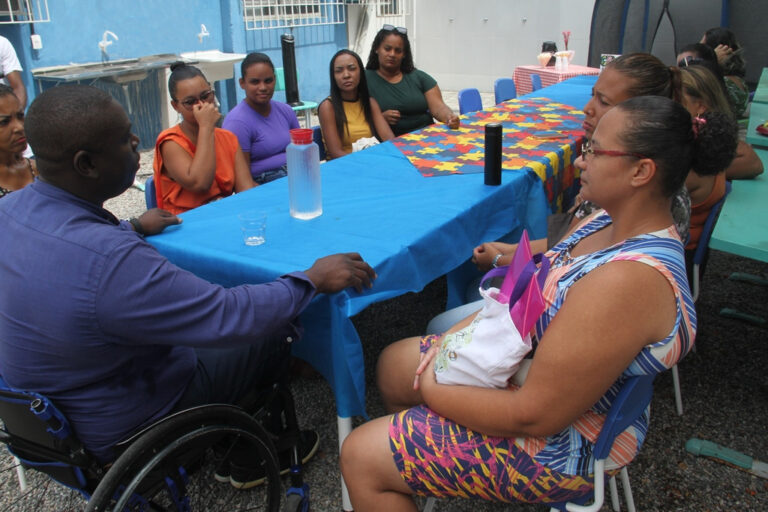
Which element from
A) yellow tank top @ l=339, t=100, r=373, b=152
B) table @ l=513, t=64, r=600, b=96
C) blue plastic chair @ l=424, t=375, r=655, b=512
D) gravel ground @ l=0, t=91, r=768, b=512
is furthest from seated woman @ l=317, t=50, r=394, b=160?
table @ l=513, t=64, r=600, b=96

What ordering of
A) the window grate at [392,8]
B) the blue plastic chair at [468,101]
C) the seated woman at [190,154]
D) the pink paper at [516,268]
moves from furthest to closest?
the window grate at [392,8] < the blue plastic chair at [468,101] < the seated woman at [190,154] < the pink paper at [516,268]

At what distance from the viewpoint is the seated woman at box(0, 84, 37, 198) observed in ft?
8.01

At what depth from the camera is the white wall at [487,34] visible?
365 inches

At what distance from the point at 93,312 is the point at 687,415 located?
2215mm

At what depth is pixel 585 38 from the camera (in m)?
9.16

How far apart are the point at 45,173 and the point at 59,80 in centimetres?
535

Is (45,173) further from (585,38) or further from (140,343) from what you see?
(585,38)

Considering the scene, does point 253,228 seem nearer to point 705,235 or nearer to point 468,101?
point 705,235

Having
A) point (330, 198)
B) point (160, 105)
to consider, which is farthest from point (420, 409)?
point (160, 105)

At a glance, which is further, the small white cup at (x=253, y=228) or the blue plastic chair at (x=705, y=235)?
the blue plastic chair at (x=705, y=235)

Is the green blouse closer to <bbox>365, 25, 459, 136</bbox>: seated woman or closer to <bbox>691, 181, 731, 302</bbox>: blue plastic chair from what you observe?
<bbox>365, 25, 459, 136</bbox>: seated woman

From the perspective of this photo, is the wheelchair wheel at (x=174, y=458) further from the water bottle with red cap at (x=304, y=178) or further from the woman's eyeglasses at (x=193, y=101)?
the woman's eyeglasses at (x=193, y=101)

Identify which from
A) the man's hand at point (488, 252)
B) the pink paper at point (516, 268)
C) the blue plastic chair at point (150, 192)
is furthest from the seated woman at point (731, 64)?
the blue plastic chair at point (150, 192)

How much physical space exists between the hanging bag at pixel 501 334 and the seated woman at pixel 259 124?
2378 millimetres
